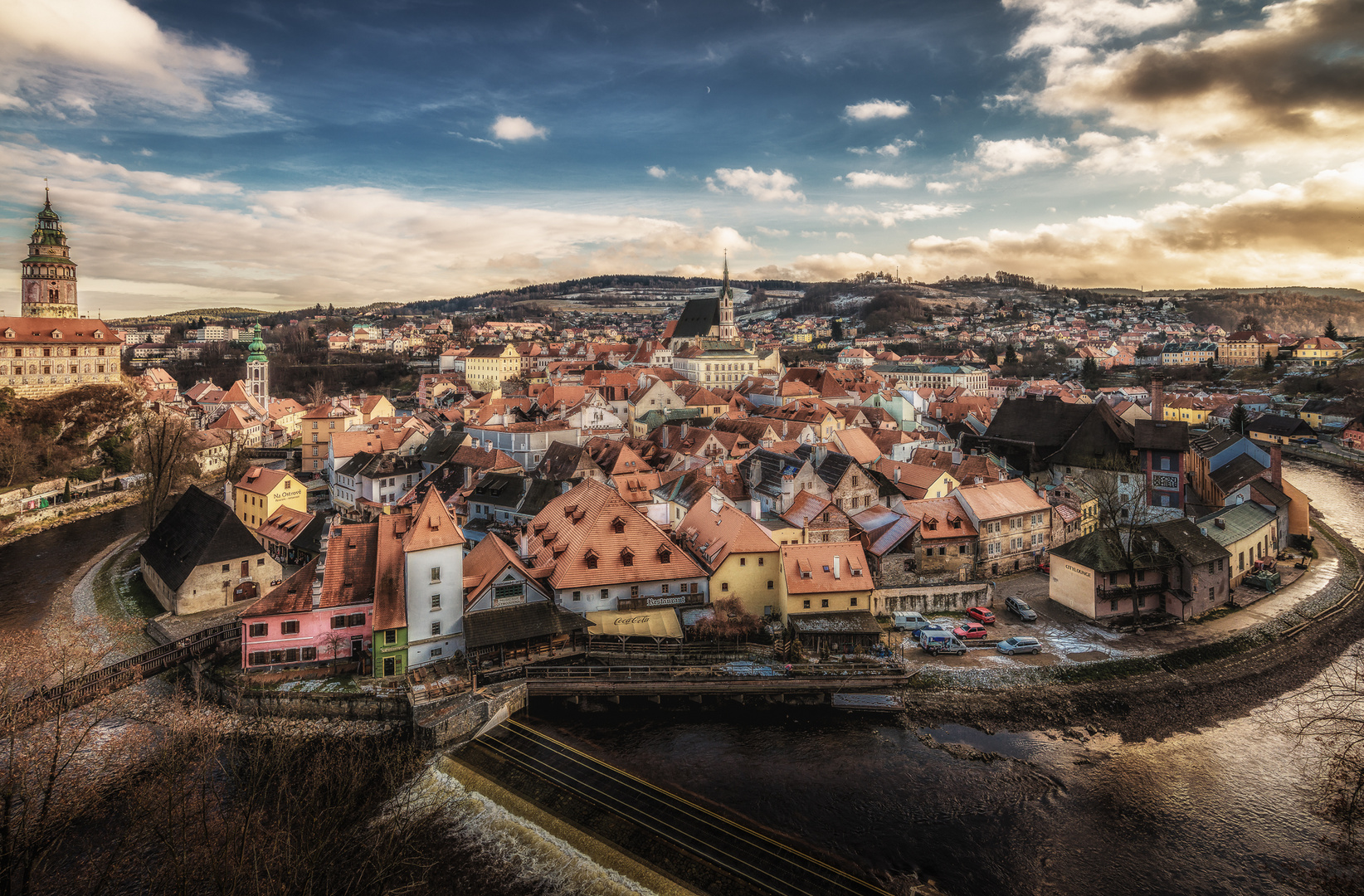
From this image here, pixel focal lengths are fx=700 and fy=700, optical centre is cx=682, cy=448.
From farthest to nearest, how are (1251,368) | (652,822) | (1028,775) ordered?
(1251,368), (1028,775), (652,822)

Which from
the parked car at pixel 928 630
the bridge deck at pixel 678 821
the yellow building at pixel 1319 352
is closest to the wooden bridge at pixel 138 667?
the bridge deck at pixel 678 821

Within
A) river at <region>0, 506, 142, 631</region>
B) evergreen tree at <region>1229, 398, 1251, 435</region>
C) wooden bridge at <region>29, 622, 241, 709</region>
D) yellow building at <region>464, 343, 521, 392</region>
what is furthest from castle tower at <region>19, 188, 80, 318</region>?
evergreen tree at <region>1229, 398, 1251, 435</region>

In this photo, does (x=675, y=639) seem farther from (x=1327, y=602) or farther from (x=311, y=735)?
(x=1327, y=602)

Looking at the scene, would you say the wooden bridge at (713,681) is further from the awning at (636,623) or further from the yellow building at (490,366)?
Result: the yellow building at (490,366)

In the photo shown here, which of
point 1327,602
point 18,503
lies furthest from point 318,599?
point 1327,602

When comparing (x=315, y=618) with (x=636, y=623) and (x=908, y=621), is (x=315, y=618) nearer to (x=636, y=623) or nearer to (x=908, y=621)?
(x=636, y=623)

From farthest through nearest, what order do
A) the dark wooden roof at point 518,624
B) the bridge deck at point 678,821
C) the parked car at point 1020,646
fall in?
the parked car at point 1020,646 < the dark wooden roof at point 518,624 < the bridge deck at point 678,821

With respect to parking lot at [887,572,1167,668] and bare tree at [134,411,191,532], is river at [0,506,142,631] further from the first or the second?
parking lot at [887,572,1167,668]
